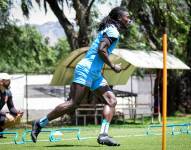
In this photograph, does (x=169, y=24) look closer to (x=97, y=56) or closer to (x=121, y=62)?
(x=121, y=62)

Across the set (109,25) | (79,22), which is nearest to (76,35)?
(79,22)

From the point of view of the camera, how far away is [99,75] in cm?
909

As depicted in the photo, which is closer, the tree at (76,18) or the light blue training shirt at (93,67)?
the light blue training shirt at (93,67)

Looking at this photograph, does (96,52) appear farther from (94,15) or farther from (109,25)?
(94,15)

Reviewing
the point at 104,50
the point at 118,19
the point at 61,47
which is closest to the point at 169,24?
the point at 118,19

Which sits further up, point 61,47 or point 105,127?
point 61,47

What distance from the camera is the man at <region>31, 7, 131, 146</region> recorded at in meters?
8.92

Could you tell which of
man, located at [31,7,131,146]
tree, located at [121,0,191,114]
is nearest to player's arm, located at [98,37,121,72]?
man, located at [31,7,131,146]

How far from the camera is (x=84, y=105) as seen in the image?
2389 cm

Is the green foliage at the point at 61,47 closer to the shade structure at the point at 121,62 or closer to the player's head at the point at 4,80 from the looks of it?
the shade structure at the point at 121,62

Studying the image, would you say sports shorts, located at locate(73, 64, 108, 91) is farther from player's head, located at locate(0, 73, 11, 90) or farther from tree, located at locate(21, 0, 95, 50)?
tree, located at locate(21, 0, 95, 50)

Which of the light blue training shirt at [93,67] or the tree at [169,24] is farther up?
the tree at [169,24]

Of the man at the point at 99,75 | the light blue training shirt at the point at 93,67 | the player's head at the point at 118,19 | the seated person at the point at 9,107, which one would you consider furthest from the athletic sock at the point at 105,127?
the seated person at the point at 9,107

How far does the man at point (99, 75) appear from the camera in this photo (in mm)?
8922
